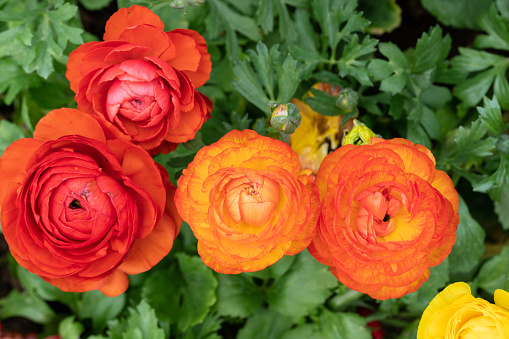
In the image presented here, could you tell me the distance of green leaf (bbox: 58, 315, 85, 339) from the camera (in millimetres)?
1258

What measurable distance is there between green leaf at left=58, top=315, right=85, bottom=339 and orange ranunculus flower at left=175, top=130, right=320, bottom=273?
757 mm

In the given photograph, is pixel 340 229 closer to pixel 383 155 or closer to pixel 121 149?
pixel 383 155

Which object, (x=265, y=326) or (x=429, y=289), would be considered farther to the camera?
(x=265, y=326)

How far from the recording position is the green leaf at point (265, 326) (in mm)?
1235

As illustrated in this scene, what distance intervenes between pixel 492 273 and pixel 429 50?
630 mm

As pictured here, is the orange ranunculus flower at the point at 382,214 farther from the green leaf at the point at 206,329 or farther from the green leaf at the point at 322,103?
the green leaf at the point at 206,329

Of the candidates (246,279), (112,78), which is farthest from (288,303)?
(112,78)

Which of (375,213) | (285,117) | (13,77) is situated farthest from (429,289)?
(13,77)

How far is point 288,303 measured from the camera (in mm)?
1198

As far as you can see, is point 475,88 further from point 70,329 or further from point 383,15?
point 70,329

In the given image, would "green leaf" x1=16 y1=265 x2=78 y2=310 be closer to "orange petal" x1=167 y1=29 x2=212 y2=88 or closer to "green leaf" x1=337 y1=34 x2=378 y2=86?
"orange petal" x1=167 y1=29 x2=212 y2=88

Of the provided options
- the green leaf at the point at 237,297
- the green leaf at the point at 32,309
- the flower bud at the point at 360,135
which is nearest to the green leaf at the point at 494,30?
the flower bud at the point at 360,135

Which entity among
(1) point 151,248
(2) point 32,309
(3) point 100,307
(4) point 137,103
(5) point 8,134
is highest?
(4) point 137,103

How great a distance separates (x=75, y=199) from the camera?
2.37 feet
